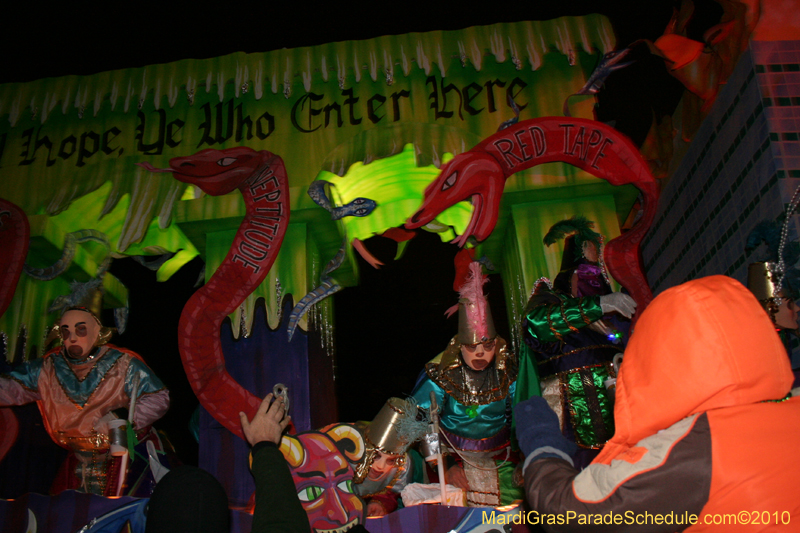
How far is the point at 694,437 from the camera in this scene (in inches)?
37.5

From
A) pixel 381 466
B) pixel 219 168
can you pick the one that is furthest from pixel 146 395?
pixel 219 168

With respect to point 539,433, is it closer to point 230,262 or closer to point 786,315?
point 786,315

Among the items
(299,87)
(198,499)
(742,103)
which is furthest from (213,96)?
(198,499)

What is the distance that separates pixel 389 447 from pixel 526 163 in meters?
2.33

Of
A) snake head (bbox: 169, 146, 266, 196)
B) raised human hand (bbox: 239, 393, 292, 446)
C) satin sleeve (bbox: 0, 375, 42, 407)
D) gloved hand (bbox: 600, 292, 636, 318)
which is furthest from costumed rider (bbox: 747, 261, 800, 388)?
satin sleeve (bbox: 0, 375, 42, 407)

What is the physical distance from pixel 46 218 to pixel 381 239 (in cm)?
279

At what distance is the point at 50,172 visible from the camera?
15.9 feet

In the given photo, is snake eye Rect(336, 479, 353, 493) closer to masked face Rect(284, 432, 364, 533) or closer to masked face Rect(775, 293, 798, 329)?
masked face Rect(284, 432, 364, 533)

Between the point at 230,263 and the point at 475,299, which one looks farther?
the point at 230,263

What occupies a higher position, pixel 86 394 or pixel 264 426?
pixel 86 394

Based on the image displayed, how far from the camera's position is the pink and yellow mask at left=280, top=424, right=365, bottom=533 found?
7.75ft

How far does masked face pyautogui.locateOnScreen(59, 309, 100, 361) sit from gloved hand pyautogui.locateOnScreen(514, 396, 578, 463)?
11.3 ft

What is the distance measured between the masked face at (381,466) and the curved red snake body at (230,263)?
133 centimetres

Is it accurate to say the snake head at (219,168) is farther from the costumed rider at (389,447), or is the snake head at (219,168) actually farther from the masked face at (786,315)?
the masked face at (786,315)
